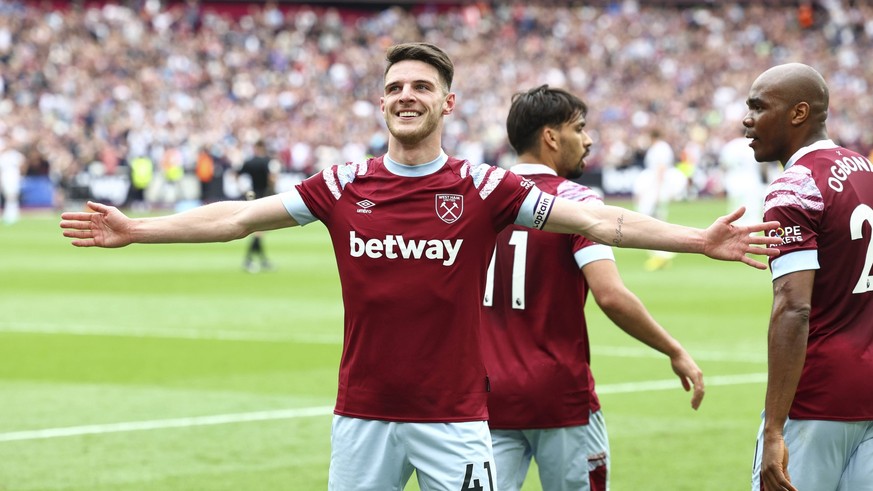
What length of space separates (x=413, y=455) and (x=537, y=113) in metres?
1.93

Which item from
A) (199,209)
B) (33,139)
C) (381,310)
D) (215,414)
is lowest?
(215,414)

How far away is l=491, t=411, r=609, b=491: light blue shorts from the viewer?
18.7ft

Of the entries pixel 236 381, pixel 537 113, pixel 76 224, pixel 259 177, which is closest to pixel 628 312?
pixel 537 113

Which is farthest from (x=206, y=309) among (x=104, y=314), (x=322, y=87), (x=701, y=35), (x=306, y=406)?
(x=701, y=35)

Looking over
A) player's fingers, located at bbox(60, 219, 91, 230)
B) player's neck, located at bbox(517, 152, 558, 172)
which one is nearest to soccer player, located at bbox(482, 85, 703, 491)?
player's neck, located at bbox(517, 152, 558, 172)

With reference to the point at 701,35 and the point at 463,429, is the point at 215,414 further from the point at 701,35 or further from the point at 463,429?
the point at 701,35

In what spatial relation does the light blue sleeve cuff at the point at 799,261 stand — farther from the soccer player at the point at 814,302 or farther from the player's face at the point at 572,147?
the player's face at the point at 572,147

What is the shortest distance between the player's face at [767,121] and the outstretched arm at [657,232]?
17.4 inches

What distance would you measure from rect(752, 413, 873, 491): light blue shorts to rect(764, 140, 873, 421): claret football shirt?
2.1 inches

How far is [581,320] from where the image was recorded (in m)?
5.82

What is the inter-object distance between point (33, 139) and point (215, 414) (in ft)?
113

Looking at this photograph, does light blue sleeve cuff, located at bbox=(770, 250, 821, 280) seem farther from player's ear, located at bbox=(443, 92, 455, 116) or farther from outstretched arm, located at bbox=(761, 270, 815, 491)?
player's ear, located at bbox=(443, 92, 455, 116)

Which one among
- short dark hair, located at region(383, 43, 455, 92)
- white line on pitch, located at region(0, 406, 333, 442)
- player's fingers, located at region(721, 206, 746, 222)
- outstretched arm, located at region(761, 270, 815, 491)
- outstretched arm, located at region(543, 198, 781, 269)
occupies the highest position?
short dark hair, located at region(383, 43, 455, 92)

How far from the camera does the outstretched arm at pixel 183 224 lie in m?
4.93
